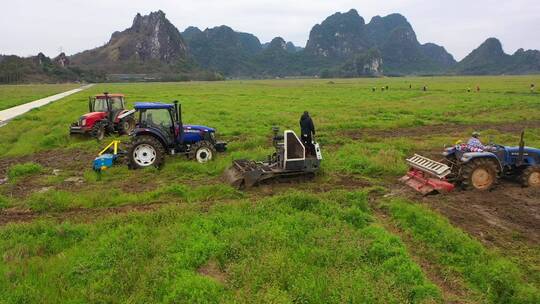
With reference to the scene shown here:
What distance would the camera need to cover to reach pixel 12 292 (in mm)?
5695

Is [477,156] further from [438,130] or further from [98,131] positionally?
[98,131]

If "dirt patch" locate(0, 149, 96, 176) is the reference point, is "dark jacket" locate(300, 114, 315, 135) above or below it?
above

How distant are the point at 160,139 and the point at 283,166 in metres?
4.27

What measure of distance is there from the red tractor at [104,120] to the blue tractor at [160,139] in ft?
17.2

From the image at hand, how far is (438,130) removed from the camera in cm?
2070

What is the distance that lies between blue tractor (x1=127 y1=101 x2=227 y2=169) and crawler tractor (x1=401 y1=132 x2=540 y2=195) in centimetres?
619

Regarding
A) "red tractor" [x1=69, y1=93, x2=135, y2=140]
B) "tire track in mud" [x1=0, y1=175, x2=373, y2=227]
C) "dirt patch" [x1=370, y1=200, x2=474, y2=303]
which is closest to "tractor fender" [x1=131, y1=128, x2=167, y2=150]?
"tire track in mud" [x1=0, y1=175, x2=373, y2=227]

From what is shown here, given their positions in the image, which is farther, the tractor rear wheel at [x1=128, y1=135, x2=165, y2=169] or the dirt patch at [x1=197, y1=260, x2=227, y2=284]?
the tractor rear wheel at [x1=128, y1=135, x2=165, y2=169]

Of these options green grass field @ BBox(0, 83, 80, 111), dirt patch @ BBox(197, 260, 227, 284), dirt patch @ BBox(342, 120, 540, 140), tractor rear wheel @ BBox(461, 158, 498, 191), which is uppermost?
tractor rear wheel @ BBox(461, 158, 498, 191)

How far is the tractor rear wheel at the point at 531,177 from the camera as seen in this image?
10391 millimetres

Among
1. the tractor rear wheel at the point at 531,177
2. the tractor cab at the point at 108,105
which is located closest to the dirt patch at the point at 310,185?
the tractor rear wheel at the point at 531,177

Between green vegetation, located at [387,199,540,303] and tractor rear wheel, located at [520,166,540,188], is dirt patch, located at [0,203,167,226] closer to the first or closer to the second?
green vegetation, located at [387,199,540,303]

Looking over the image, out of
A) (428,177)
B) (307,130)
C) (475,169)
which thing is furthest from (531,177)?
(307,130)

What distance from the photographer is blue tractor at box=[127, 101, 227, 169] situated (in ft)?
40.8
